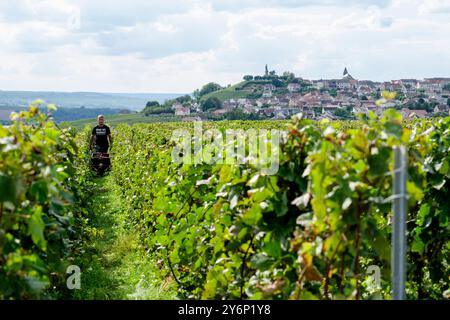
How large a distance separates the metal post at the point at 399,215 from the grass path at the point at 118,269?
3.52m

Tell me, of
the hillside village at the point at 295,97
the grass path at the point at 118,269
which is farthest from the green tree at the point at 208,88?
the grass path at the point at 118,269

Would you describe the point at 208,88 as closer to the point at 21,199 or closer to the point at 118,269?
the point at 118,269

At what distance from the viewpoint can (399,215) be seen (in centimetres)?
315

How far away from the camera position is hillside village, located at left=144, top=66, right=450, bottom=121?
91938mm

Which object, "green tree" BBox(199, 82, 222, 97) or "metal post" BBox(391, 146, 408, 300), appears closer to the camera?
"metal post" BBox(391, 146, 408, 300)

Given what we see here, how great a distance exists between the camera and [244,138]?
15.6 ft

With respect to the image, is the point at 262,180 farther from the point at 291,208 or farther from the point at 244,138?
the point at 244,138

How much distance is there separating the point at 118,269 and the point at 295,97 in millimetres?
113754

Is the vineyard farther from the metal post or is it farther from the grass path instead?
the grass path

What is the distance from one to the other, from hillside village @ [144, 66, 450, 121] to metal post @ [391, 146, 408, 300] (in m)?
80.9

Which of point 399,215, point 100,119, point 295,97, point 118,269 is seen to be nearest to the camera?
point 399,215

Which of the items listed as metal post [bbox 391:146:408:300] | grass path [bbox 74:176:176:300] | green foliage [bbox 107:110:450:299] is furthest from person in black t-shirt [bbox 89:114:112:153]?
metal post [bbox 391:146:408:300]
